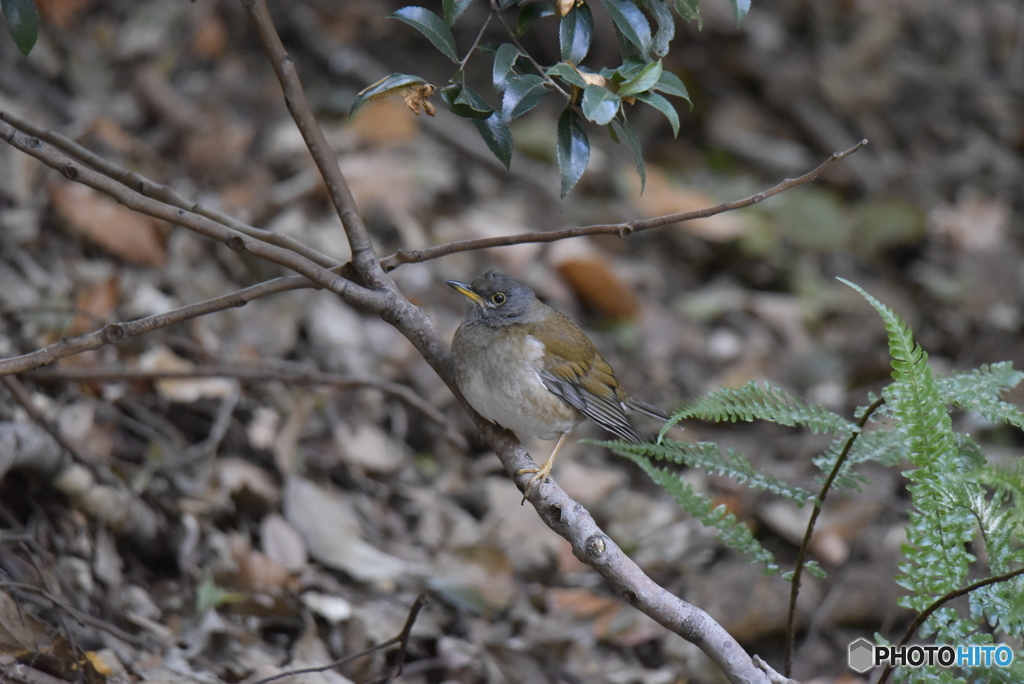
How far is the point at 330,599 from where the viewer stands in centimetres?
383

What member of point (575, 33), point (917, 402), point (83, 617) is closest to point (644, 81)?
point (575, 33)

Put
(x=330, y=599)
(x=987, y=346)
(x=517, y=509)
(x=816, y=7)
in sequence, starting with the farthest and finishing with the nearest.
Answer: (x=816, y=7)
(x=987, y=346)
(x=517, y=509)
(x=330, y=599)

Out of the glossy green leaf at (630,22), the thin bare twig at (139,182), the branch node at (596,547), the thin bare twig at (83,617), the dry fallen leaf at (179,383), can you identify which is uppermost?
the dry fallen leaf at (179,383)

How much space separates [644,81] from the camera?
2346 mm

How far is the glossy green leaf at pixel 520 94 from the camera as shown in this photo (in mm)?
2391

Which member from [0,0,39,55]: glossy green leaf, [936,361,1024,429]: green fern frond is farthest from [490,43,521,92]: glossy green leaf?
[936,361,1024,429]: green fern frond

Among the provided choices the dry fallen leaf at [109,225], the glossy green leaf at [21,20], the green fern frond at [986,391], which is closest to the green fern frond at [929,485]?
the green fern frond at [986,391]

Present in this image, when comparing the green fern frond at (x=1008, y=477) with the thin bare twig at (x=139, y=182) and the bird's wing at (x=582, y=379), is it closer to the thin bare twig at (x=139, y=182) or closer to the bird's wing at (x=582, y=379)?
the bird's wing at (x=582, y=379)

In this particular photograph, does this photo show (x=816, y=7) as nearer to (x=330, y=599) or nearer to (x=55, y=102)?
(x=55, y=102)

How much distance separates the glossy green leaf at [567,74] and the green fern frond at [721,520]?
3.97ft

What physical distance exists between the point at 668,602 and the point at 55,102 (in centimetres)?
520

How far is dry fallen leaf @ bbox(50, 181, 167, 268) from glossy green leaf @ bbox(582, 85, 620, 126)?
3368mm

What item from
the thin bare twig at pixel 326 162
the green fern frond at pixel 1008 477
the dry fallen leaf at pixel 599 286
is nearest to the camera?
the green fern frond at pixel 1008 477

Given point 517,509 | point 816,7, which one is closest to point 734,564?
point 517,509
